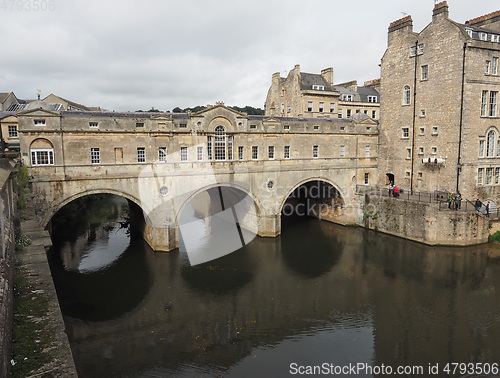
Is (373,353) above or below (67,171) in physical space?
below

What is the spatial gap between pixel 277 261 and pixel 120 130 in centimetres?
1394

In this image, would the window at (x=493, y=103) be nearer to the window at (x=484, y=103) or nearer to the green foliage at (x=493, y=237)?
the window at (x=484, y=103)

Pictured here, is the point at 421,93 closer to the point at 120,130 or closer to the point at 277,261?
the point at 277,261

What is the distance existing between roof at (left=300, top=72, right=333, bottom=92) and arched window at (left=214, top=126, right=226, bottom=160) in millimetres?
18927

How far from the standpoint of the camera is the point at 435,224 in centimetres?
2611

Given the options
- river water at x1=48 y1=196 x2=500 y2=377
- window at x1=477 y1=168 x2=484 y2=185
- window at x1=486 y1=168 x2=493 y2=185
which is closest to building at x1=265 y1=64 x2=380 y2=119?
window at x1=477 y1=168 x2=484 y2=185

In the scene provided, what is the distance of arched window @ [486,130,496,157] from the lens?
93.9 ft

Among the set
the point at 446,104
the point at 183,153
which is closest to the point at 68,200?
the point at 183,153

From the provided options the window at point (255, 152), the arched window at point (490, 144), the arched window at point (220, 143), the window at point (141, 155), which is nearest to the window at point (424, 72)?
the arched window at point (490, 144)

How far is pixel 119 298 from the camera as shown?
63.3 feet

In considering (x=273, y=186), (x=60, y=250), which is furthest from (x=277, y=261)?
(x=60, y=250)

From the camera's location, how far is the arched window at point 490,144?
2861 centimetres

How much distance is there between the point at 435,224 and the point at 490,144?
29.2ft

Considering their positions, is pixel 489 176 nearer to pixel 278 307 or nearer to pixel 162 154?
pixel 278 307
